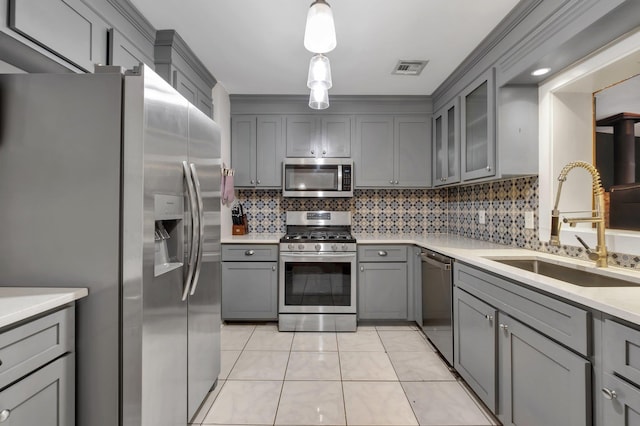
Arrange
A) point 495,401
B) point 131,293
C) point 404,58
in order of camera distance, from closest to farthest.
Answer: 1. point 131,293
2. point 495,401
3. point 404,58

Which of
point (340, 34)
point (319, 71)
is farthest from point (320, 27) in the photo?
point (340, 34)

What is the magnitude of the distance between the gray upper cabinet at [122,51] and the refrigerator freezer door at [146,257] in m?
0.65

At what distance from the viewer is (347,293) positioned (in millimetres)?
3057

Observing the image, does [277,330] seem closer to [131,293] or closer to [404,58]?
[131,293]

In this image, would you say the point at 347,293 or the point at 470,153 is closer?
the point at 470,153

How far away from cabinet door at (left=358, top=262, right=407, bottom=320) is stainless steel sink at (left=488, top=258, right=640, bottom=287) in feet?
3.99

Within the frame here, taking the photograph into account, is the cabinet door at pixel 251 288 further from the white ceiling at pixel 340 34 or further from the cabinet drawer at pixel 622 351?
the cabinet drawer at pixel 622 351

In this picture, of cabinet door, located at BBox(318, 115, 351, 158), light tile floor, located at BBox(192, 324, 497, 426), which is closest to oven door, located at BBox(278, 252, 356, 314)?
light tile floor, located at BBox(192, 324, 497, 426)

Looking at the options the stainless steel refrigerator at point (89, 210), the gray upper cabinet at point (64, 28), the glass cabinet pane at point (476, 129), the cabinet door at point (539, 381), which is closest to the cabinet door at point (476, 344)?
the cabinet door at point (539, 381)

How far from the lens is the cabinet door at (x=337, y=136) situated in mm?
3473

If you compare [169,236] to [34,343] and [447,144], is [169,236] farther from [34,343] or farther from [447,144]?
[447,144]

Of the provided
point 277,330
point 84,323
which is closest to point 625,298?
point 84,323

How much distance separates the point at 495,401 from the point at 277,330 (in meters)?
1.93

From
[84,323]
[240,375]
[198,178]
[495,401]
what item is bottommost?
[240,375]
